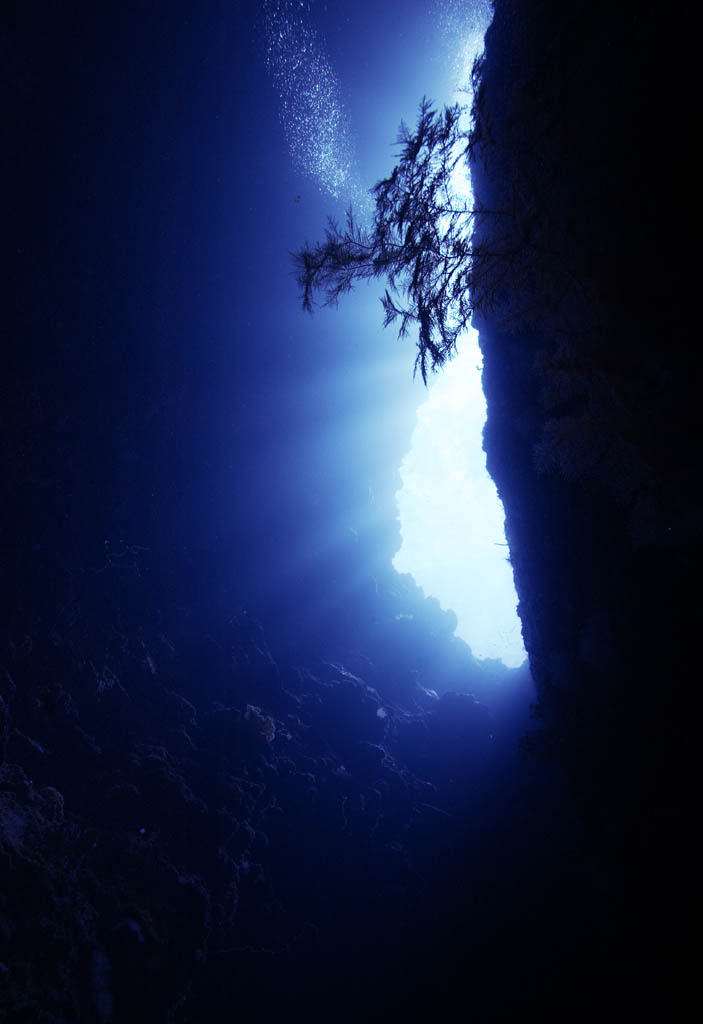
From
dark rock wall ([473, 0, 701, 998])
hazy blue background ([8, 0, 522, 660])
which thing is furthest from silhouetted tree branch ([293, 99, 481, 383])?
hazy blue background ([8, 0, 522, 660])

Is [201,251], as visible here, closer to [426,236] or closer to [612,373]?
[426,236]

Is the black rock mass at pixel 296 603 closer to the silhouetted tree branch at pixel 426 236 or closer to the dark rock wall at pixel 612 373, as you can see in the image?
the dark rock wall at pixel 612 373

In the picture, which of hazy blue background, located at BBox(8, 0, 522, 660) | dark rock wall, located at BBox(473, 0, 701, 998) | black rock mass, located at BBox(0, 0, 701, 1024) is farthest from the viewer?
hazy blue background, located at BBox(8, 0, 522, 660)

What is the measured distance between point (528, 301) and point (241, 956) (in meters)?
12.8

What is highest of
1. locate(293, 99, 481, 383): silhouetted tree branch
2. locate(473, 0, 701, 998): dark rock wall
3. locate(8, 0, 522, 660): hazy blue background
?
locate(8, 0, 522, 660): hazy blue background

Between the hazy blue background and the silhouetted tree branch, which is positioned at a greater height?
the hazy blue background

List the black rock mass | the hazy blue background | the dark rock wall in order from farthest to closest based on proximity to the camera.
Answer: the hazy blue background → the black rock mass → the dark rock wall

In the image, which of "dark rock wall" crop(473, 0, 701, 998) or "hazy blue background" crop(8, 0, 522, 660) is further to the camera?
"hazy blue background" crop(8, 0, 522, 660)

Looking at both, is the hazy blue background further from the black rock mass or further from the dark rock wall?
the dark rock wall

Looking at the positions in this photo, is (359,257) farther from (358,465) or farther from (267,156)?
(358,465)

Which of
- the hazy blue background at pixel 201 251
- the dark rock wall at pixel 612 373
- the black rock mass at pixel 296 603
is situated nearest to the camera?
the dark rock wall at pixel 612 373

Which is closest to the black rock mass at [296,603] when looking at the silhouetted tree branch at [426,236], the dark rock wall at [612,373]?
the dark rock wall at [612,373]

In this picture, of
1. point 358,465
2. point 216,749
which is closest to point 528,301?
point 216,749

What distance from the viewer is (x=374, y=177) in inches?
602
